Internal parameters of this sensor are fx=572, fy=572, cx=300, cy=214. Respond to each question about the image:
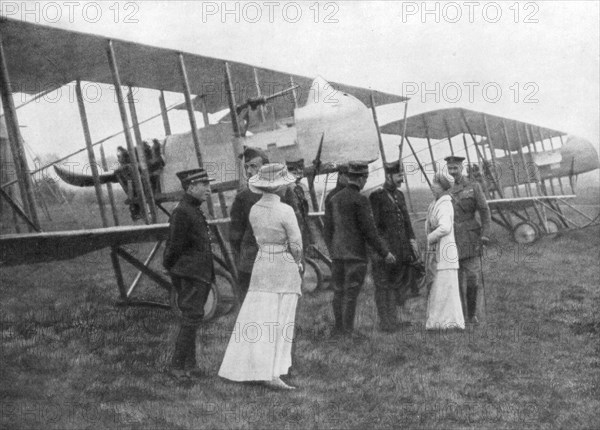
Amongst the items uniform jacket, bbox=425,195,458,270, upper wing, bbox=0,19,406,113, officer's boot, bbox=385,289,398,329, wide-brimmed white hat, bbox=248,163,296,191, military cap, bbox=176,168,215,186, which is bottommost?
officer's boot, bbox=385,289,398,329

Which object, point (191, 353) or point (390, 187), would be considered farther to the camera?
point (390, 187)

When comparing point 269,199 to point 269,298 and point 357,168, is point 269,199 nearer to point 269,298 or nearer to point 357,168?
point 269,298

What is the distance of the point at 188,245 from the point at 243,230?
0.51 meters

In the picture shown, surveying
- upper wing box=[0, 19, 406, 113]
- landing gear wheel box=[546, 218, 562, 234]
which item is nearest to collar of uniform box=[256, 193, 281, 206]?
upper wing box=[0, 19, 406, 113]

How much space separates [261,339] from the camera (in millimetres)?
4070

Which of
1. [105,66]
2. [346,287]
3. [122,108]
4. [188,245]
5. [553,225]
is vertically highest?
[105,66]

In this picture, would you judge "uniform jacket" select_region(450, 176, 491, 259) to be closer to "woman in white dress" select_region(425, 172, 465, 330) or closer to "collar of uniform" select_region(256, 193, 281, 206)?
"woman in white dress" select_region(425, 172, 465, 330)

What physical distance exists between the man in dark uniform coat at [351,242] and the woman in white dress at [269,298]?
49.9 inches

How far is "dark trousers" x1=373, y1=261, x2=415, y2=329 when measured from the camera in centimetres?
573

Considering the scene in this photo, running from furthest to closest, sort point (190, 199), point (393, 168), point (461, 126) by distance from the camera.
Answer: point (461, 126) → point (393, 168) → point (190, 199)

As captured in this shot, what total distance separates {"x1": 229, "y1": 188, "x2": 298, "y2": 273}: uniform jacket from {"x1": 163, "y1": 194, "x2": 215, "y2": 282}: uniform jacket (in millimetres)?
304

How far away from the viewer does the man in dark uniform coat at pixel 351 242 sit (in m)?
5.34

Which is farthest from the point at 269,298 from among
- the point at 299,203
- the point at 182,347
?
the point at 299,203

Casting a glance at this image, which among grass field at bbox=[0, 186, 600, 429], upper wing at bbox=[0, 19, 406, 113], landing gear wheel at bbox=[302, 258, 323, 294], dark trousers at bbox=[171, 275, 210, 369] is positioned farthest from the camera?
landing gear wheel at bbox=[302, 258, 323, 294]
